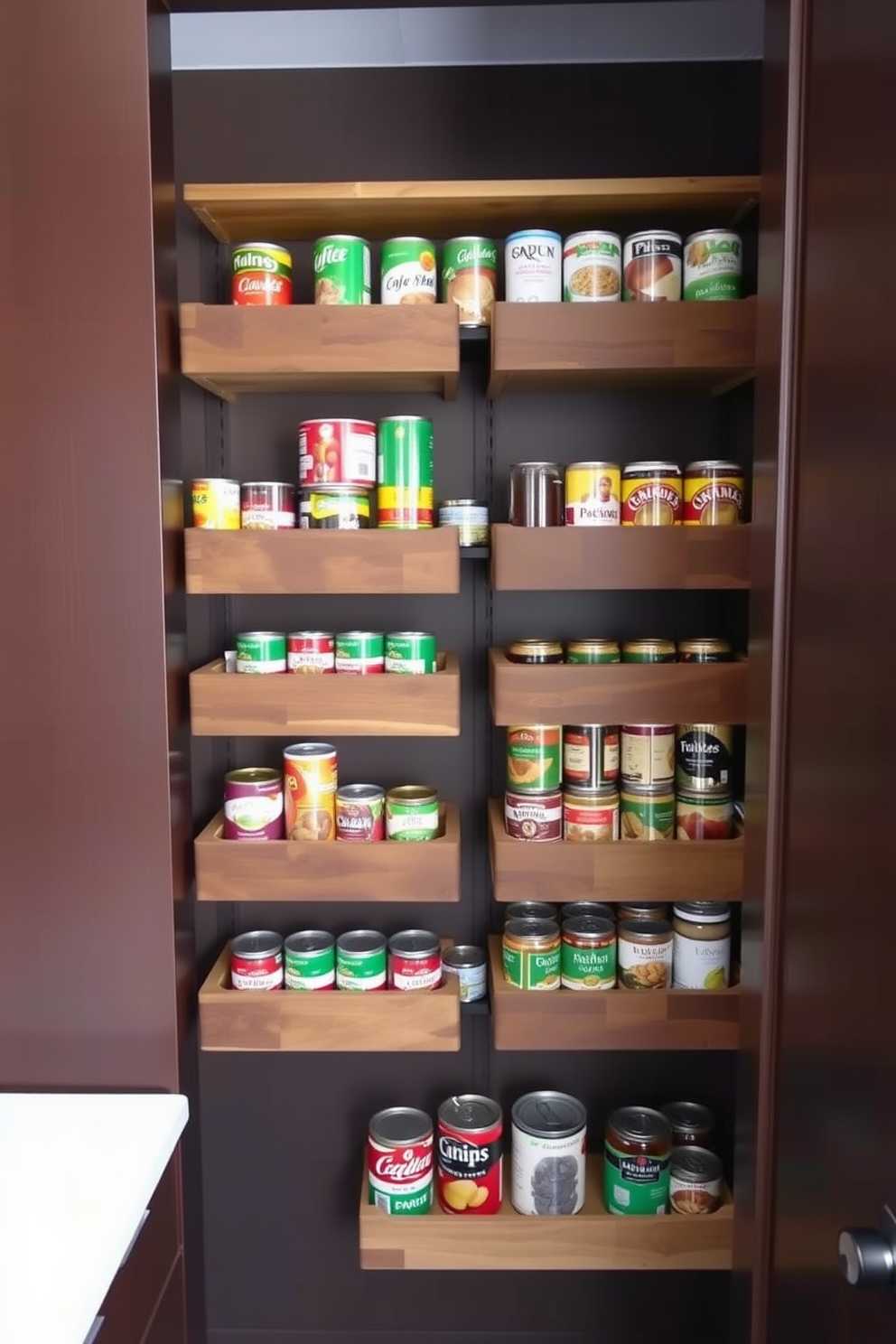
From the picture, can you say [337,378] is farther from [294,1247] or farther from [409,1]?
[294,1247]

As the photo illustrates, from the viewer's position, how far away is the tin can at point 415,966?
53.2 inches

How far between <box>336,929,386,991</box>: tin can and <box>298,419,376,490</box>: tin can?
664 millimetres

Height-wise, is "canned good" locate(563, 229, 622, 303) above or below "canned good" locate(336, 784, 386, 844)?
above

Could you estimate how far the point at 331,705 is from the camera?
1.28m

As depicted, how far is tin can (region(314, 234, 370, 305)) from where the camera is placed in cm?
127

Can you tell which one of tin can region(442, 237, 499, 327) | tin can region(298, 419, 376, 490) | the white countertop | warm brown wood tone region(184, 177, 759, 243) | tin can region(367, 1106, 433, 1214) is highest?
Result: warm brown wood tone region(184, 177, 759, 243)

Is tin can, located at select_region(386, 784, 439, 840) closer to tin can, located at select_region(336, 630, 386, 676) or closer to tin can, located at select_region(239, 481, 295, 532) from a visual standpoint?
tin can, located at select_region(336, 630, 386, 676)

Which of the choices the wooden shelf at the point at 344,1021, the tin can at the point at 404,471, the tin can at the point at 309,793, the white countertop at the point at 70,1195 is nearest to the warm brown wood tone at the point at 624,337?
the tin can at the point at 404,471

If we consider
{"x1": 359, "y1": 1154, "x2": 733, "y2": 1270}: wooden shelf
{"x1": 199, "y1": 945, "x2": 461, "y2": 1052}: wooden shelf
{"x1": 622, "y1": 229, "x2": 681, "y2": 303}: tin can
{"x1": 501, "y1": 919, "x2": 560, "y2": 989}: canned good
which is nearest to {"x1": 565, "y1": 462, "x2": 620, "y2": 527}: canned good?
{"x1": 622, "y1": 229, "x2": 681, "y2": 303}: tin can

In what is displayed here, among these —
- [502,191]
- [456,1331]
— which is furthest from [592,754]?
[456,1331]

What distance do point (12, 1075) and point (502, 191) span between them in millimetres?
1305

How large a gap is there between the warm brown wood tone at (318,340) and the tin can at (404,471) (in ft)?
0.24

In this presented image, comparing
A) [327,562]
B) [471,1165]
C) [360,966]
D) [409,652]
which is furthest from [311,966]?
[327,562]

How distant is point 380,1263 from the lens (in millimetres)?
1357
